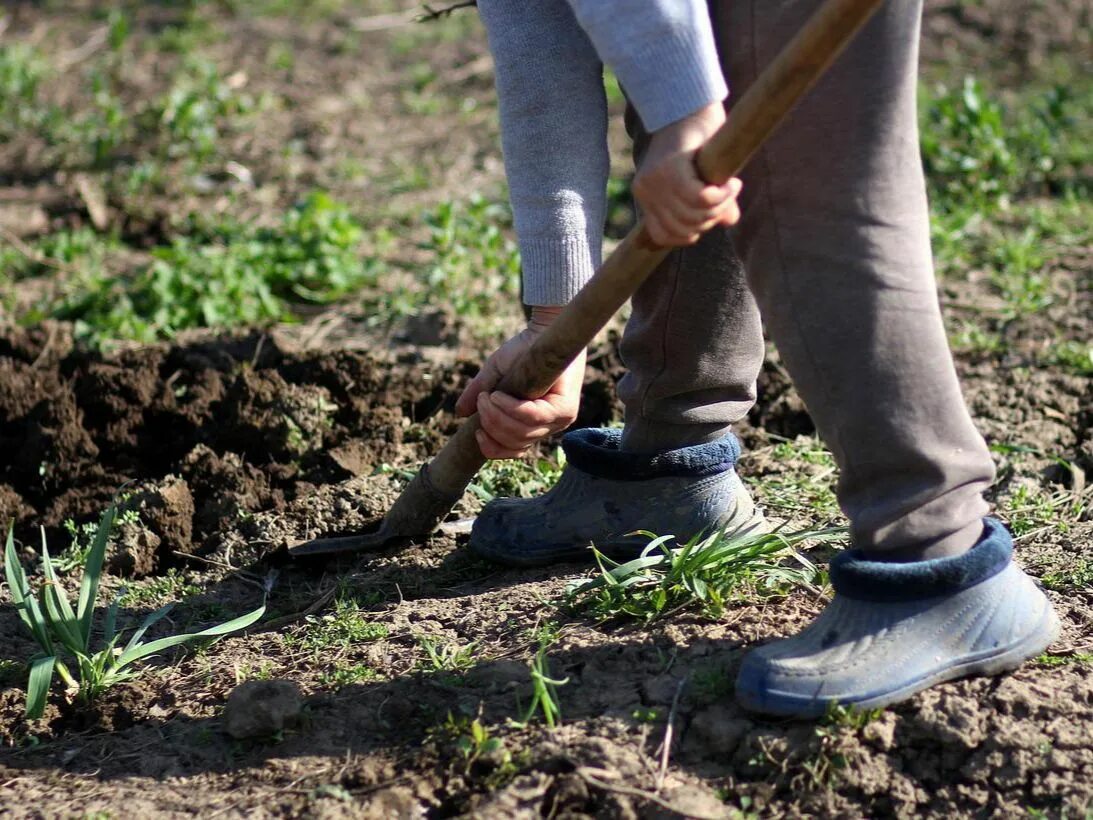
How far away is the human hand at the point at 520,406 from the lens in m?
2.45

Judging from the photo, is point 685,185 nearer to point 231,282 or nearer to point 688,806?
point 688,806

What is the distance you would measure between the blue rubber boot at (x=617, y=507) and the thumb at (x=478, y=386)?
10.2 inches

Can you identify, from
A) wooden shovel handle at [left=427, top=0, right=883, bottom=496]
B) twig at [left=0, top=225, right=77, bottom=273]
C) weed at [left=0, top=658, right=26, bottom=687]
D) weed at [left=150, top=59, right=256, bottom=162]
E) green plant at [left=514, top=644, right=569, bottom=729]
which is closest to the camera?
wooden shovel handle at [left=427, top=0, right=883, bottom=496]

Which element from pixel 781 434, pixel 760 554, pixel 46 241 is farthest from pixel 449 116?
pixel 760 554

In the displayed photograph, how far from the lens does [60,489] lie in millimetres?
3418

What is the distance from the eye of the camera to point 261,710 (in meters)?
2.24

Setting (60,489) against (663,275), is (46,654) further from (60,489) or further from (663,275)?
(663,275)

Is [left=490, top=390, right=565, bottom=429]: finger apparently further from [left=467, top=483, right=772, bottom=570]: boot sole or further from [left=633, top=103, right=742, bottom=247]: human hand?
[left=633, top=103, right=742, bottom=247]: human hand

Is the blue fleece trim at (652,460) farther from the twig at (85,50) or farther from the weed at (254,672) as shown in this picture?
the twig at (85,50)

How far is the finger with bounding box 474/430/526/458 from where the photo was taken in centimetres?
254

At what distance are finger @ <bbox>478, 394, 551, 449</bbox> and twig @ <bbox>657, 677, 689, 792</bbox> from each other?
55 cm

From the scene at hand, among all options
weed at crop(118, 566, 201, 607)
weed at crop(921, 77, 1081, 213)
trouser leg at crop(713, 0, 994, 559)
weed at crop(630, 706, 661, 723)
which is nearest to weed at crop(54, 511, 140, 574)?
weed at crop(118, 566, 201, 607)

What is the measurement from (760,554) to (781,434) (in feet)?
3.64

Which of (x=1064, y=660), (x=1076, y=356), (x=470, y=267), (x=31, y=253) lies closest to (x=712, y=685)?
(x=1064, y=660)
